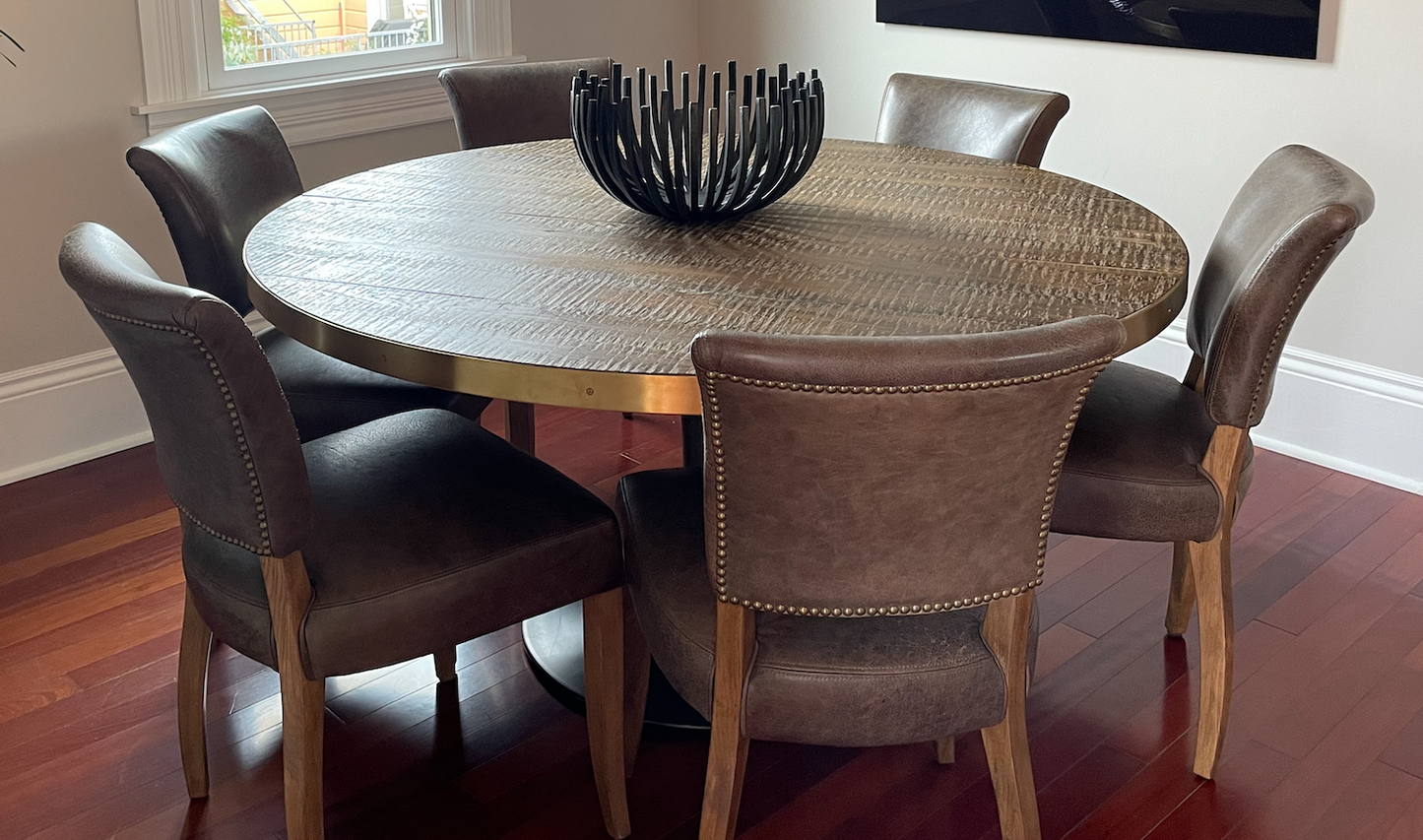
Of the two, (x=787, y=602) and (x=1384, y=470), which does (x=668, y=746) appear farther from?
(x=1384, y=470)

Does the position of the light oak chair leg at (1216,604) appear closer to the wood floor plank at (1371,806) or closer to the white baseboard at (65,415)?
the wood floor plank at (1371,806)

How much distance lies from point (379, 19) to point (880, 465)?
2665mm

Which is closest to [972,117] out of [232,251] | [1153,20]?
[1153,20]

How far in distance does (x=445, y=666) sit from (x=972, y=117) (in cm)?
159

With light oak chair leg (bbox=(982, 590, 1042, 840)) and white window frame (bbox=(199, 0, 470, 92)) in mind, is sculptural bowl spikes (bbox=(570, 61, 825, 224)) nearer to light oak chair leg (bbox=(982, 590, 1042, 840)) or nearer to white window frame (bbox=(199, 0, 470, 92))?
light oak chair leg (bbox=(982, 590, 1042, 840))

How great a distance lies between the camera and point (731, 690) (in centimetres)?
146

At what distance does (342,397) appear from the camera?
2213 mm

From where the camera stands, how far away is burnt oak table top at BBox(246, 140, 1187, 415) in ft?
5.13

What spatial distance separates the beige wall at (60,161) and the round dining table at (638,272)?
90 centimetres

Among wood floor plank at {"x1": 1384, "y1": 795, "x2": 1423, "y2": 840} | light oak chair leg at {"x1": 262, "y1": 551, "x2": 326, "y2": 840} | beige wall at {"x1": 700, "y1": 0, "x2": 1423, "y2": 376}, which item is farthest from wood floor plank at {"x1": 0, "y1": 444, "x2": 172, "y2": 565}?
wood floor plank at {"x1": 1384, "y1": 795, "x2": 1423, "y2": 840}

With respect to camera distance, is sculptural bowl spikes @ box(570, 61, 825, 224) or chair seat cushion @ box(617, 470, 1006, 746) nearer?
chair seat cushion @ box(617, 470, 1006, 746)

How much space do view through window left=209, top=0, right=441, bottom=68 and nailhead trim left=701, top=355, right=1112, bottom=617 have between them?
233 cm

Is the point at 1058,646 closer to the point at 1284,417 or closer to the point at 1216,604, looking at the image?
the point at 1216,604

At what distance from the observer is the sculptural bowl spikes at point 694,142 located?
195 cm
